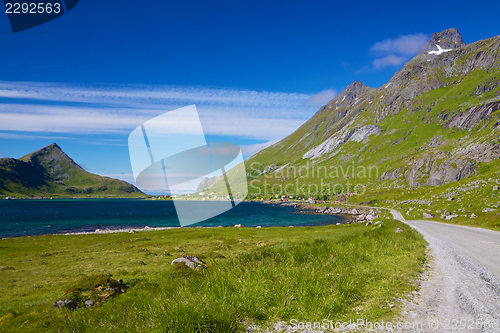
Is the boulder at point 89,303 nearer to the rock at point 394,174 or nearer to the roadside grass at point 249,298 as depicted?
the roadside grass at point 249,298

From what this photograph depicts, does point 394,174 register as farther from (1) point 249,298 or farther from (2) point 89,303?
(2) point 89,303

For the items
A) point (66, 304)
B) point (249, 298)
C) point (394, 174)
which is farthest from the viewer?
point (394, 174)

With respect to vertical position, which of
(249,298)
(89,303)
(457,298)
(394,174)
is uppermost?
(394,174)

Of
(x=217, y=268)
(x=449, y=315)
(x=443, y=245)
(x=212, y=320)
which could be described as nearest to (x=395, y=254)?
(x=443, y=245)

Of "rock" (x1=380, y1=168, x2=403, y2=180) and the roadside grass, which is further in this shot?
"rock" (x1=380, y1=168, x2=403, y2=180)

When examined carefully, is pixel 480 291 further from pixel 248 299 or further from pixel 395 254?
pixel 248 299

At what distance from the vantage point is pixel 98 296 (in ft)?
50.4

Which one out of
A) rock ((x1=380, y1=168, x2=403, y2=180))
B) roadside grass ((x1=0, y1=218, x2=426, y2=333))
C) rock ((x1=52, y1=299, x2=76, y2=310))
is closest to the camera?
roadside grass ((x1=0, y1=218, x2=426, y2=333))

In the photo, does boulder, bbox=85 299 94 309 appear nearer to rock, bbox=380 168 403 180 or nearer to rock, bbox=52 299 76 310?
rock, bbox=52 299 76 310

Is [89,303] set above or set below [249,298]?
below

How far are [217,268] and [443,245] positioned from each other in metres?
23.2

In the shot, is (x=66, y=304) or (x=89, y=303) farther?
(x=89, y=303)

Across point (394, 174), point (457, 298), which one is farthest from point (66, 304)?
point (394, 174)

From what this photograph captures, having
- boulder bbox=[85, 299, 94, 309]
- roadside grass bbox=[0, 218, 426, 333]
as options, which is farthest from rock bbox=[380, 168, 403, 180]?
boulder bbox=[85, 299, 94, 309]
